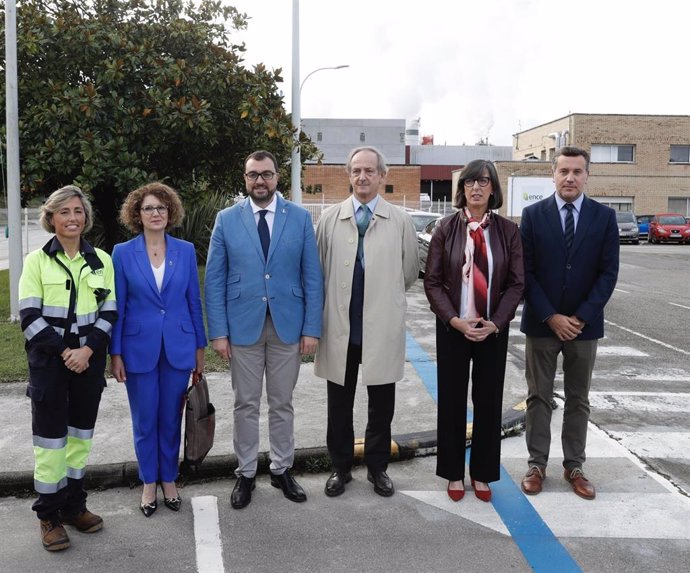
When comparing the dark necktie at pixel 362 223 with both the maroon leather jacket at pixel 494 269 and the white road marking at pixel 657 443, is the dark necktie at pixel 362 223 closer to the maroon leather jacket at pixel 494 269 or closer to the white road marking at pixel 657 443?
the maroon leather jacket at pixel 494 269

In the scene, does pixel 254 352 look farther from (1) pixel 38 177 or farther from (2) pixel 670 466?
(1) pixel 38 177

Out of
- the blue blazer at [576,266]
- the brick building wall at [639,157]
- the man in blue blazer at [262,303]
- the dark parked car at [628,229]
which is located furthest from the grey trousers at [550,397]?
the brick building wall at [639,157]

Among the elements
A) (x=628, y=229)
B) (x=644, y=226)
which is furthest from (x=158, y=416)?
(x=644, y=226)

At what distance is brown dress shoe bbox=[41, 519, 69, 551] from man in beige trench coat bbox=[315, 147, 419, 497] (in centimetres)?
157

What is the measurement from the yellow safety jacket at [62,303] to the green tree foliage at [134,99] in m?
4.16

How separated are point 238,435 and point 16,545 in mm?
1349

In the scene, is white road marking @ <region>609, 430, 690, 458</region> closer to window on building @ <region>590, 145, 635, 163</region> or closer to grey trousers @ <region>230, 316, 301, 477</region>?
grey trousers @ <region>230, 316, 301, 477</region>

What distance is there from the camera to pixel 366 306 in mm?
4258

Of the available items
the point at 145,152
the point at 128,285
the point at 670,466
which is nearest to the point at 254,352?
the point at 128,285

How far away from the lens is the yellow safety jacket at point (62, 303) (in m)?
3.54

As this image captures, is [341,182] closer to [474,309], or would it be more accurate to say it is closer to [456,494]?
[474,309]

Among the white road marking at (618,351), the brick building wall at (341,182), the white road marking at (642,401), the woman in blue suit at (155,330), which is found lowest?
the white road marking at (642,401)

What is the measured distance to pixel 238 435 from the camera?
4270 mm

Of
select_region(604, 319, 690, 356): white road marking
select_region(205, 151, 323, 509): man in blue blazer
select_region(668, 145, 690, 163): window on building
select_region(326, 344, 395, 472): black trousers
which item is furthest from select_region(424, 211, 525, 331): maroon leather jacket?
select_region(668, 145, 690, 163): window on building
